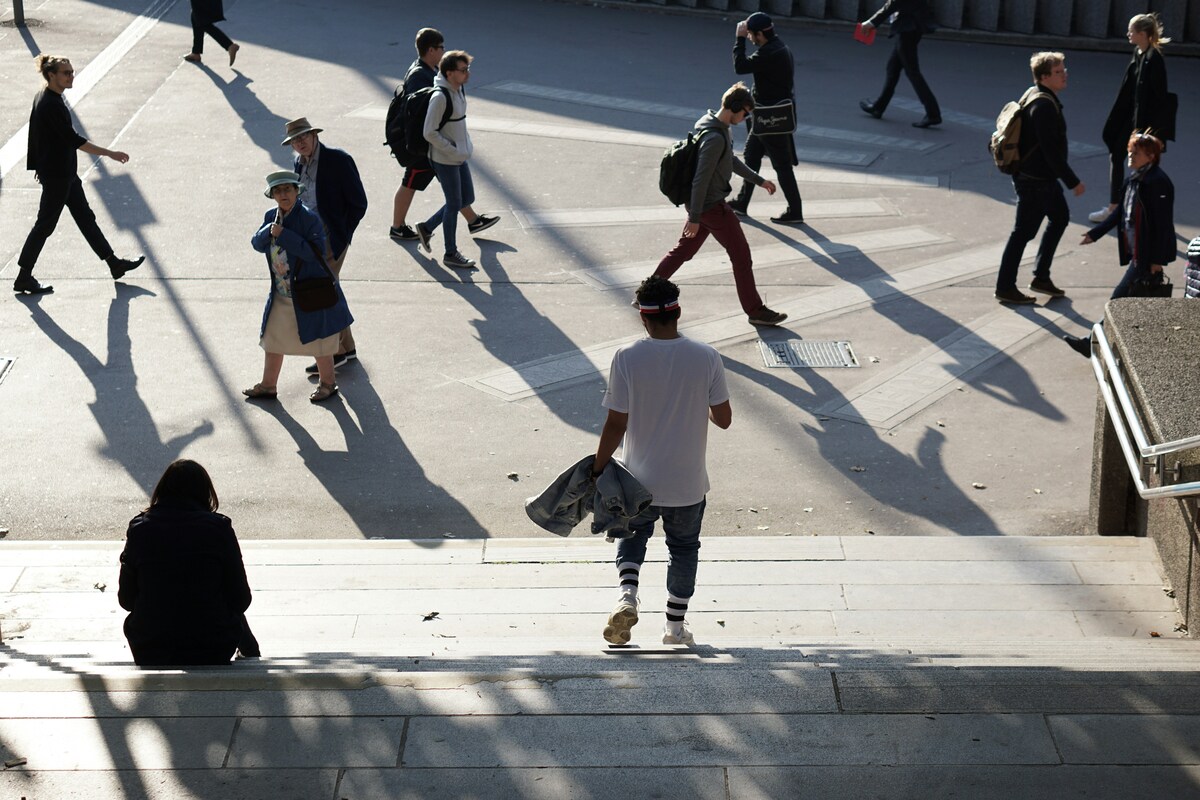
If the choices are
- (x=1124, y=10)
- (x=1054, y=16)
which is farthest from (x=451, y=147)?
(x=1124, y=10)

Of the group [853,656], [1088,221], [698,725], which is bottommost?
[1088,221]

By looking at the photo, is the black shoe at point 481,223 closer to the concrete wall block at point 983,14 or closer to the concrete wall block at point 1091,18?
the concrete wall block at point 983,14

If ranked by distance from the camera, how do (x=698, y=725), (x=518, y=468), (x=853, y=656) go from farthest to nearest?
(x=518, y=468) < (x=853, y=656) < (x=698, y=725)

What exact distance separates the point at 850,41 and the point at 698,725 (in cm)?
1810

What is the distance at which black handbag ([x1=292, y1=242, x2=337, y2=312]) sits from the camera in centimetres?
880

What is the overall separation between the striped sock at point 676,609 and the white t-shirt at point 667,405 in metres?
0.48

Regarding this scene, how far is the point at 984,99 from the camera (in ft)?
58.5

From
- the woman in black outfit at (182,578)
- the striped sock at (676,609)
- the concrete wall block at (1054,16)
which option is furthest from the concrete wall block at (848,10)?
the woman in black outfit at (182,578)

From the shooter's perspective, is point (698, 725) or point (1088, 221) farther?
point (1088, 221)

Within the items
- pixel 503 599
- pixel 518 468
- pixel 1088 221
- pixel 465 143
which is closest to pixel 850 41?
pixel 1088 221

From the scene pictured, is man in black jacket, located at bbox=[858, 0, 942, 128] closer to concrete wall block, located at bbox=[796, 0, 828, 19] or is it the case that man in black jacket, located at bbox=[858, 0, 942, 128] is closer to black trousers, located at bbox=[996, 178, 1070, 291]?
concrete wall block, located at bbox=[796, 0, 828, 19]

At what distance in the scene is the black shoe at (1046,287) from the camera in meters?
11.3

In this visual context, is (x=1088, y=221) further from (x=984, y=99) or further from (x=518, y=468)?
(x=518, y=468)

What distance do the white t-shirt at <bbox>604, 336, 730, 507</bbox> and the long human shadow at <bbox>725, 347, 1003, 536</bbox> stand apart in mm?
2643
